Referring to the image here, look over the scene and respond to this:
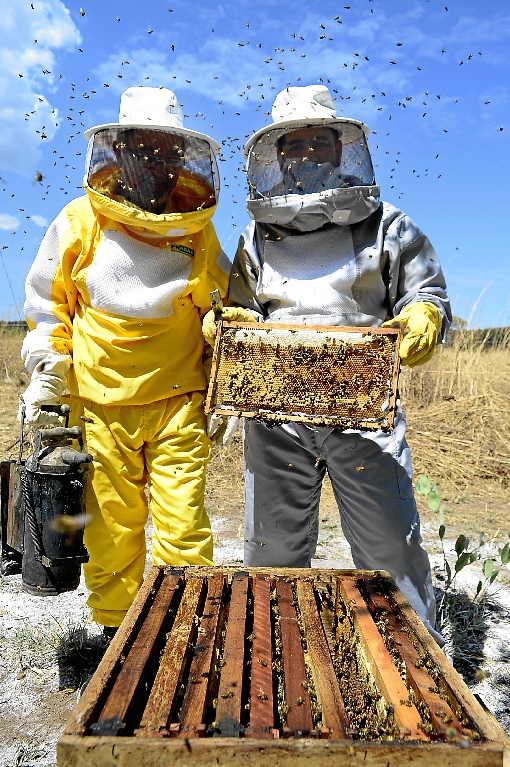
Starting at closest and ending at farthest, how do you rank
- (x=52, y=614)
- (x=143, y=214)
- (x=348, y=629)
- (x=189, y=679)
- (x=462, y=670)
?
(x=189, y=679), (x=348, y=629), (x=143, y=214), (x=462, y=670), (x=52, y=614)

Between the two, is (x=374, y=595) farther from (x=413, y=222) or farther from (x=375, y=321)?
(x=413, y=222)

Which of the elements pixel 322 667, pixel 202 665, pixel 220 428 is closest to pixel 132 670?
pixel 202 665

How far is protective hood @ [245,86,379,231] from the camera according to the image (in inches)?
96.7

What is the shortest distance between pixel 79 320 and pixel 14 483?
0.76 metres

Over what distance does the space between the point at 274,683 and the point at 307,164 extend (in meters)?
2.02

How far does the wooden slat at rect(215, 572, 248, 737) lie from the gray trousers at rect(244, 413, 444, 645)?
749mm

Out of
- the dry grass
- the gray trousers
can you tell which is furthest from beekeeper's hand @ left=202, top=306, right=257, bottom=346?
the dry grass

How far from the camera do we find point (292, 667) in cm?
153

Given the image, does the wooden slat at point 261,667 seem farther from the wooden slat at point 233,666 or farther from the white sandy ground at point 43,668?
the white sandy ground at point 43,668

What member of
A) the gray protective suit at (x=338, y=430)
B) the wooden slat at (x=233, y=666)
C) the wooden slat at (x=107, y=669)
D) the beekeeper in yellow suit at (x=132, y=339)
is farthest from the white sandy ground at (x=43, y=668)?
the wooden slat at (x=233, y=666)

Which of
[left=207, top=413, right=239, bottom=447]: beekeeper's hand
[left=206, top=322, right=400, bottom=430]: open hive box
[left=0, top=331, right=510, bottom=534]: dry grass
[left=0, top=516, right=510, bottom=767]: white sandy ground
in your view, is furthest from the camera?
[left=0, top=331, right=510, bottom=534]: dry grass

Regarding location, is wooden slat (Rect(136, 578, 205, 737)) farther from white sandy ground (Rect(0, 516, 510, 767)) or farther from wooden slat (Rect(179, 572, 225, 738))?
white sandy ground (Rect(0, 516, 510, 767))

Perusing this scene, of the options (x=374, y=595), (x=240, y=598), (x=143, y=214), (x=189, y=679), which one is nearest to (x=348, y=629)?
(x=374, y=595)

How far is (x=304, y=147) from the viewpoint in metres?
2.63
